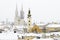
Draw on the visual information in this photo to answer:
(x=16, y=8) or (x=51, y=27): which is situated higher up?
(x=16, y=8)

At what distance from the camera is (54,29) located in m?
20.3

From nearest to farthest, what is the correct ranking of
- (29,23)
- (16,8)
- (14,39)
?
(14,39) → (29,23) → (16,8)

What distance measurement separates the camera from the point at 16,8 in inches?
922

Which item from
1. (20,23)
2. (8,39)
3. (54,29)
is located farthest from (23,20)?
(8,39)

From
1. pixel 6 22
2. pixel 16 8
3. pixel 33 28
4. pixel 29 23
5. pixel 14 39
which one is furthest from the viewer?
pixel 6 22

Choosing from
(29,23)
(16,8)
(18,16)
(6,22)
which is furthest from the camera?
(6,22)

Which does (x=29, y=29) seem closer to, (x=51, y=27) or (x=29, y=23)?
(x=29, y=23)

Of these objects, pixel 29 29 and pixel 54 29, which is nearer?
pixel 29 29

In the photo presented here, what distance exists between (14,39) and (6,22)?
68.2ft

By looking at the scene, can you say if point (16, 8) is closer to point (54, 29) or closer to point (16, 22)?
point (16, 22)

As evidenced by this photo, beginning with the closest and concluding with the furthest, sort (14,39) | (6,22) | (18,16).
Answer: (14,39) < (18,16) < (6,22)

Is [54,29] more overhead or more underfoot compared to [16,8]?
more underfoot

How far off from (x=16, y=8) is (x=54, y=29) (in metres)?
5.34

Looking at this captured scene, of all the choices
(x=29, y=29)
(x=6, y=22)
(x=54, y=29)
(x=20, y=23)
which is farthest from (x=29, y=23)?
(x=6, y=22)
